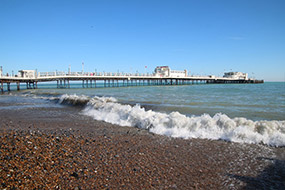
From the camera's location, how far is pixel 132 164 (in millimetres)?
3666

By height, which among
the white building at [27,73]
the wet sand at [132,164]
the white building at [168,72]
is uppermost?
the white building at [168,72]

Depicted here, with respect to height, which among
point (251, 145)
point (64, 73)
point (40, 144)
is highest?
point (64, 73)

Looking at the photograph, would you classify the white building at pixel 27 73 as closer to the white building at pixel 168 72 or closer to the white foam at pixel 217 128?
the white foam at pixel 217 128

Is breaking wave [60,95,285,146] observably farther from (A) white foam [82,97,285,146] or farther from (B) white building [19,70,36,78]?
(B) white building [19,70,36,78]

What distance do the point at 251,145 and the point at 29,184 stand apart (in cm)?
474

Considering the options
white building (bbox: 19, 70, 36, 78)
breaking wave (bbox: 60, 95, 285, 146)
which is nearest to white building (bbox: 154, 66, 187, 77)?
white building (bbox: 19, 70, 36, 78)

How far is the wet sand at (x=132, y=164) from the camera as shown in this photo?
3.00 m

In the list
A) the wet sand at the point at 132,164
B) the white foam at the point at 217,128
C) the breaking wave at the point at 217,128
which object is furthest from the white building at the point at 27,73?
the wet sand at the point at 132,164

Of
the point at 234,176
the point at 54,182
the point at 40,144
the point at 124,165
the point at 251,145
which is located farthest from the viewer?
the point at 251,145

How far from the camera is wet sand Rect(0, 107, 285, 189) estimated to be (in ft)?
9.84

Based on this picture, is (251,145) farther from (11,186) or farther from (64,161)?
(11,186)

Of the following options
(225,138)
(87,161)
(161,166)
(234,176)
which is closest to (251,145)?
(225,138)

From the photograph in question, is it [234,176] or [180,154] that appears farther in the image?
[180,154]

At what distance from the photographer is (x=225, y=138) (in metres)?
5.54
